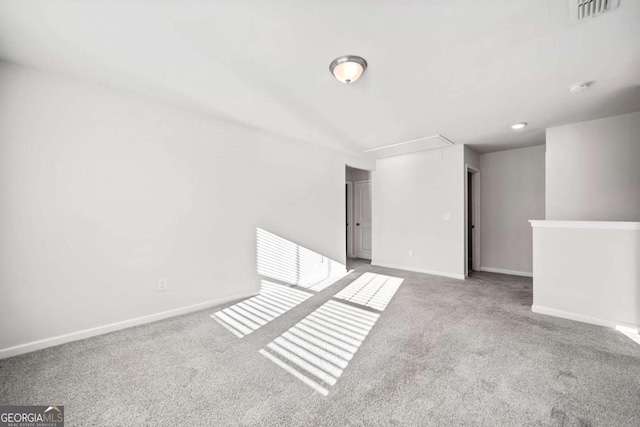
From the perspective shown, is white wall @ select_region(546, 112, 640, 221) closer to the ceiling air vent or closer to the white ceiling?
the white ceiling

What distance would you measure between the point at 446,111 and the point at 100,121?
3.68m

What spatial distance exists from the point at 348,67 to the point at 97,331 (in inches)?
129

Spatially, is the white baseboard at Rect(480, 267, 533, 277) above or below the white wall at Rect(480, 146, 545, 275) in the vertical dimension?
below

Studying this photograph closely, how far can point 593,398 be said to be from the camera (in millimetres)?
1668

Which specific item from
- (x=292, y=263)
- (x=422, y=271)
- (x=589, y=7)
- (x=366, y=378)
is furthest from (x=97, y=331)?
(x=422, y=271)

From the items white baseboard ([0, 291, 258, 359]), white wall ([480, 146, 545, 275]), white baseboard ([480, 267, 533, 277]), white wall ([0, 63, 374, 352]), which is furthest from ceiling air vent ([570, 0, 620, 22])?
white baseboard ([480, 267, 533, 277])

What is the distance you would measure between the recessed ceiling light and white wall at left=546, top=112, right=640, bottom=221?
1.36 metres

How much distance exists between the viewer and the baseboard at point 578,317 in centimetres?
270

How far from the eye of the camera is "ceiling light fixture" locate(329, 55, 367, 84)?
207 centimetres

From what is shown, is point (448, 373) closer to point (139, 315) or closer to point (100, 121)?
point (139, 315)

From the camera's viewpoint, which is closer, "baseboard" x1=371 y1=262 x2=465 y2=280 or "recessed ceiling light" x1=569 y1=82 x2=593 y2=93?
"recessed ceiling light" x1=569 y1=82 x2=593 y2=93

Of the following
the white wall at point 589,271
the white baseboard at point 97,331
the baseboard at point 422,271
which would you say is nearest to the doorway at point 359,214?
the baseboard at point 422,271

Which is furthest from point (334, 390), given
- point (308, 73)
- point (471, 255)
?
point (471, 255)

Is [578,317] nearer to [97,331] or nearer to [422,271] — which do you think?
[422,271]
